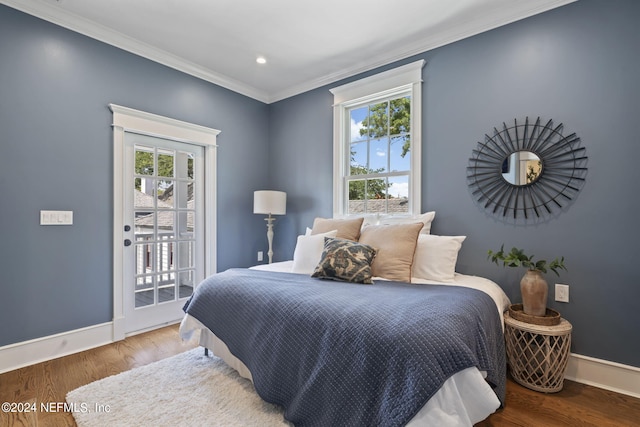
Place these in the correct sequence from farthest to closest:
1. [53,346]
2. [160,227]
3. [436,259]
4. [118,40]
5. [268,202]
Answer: [268,202]
[160,227]
[118,40]
[53,346]
[436,259]

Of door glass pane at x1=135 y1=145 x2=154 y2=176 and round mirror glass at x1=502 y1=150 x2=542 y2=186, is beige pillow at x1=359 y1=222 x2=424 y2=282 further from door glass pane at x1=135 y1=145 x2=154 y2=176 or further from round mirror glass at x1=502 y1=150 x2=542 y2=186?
door glass pane at x1=135 y1=145 x2=154 y2=176

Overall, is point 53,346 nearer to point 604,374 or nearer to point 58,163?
point 58,163

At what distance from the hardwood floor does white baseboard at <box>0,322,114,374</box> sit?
66 mm

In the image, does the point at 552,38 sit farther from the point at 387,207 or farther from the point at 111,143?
the point at 111,143

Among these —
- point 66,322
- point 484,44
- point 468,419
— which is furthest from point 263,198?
point 468,419

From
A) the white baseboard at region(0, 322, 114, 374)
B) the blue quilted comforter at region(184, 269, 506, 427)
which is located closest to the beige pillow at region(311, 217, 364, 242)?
the blue quilted comforter at region(184, 269, 506, 427)

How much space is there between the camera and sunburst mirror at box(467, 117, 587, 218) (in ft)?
7.08

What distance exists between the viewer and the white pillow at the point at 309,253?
247cm

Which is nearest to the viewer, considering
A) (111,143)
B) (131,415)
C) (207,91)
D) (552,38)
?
(131,415)

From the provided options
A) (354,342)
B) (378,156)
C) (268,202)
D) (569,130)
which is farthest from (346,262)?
(569,130)

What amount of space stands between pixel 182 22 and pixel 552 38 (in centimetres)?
287

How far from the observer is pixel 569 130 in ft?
7.10

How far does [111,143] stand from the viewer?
9.04 ft

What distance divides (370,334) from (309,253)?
124 cm
